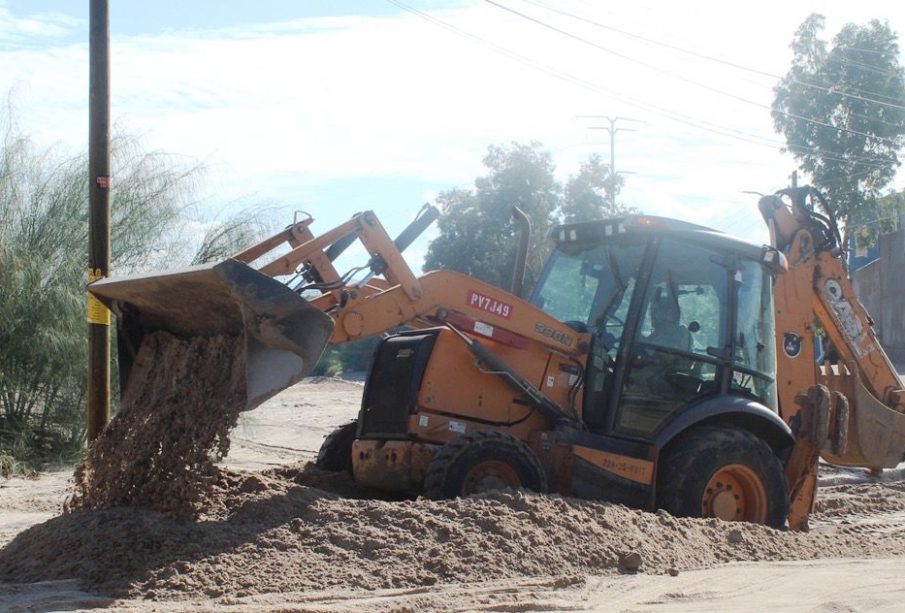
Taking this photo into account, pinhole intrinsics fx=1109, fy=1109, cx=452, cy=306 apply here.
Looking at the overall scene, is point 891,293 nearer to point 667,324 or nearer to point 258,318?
point 667,324

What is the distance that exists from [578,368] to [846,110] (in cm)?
2354

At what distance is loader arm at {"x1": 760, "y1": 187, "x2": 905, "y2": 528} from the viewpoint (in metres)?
10.1

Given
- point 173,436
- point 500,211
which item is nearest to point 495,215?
point 500,211

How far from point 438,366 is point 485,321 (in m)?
0.49

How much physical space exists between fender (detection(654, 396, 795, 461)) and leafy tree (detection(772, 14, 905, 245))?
21.9 meters

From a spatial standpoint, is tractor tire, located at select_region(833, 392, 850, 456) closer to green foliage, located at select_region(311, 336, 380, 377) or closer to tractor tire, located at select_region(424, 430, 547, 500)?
tractor tire, located at select_region(424, 430, 547, 500)

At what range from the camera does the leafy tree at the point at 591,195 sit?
36.2 meters

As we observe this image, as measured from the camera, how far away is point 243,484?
25.1ft

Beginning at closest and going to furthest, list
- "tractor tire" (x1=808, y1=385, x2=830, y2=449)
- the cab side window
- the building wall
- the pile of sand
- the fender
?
the pile of sand → the fender → the cab side window → "tractor tire" (x1=808, y1=385, x2=830, y2=449) → the building wall

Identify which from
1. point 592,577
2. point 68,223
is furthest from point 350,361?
point 592,577

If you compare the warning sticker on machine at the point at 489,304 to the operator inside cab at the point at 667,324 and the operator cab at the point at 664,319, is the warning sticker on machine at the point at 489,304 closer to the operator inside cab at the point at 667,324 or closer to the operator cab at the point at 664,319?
the operator cab at the point at 664,319

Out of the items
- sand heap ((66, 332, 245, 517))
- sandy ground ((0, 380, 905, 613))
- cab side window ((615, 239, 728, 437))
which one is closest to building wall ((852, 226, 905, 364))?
cab side window ((615, 239, 728, 437))

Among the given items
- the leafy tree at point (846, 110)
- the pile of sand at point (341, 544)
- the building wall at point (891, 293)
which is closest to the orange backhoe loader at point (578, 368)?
the pile of sand at point (341, 544)

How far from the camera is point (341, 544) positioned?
6.61 metres
